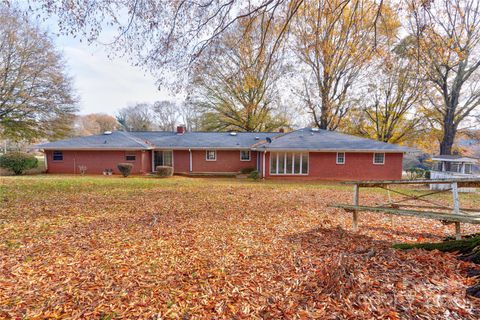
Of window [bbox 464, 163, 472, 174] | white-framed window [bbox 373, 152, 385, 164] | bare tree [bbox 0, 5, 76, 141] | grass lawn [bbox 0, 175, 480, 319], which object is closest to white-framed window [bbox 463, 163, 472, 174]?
window [bbox 464, 163, 472, 174]

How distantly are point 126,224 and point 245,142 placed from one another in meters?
15.6

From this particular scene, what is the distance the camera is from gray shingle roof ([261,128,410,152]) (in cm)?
1746

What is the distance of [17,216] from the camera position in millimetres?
6301

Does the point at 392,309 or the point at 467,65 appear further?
the point at 467,65

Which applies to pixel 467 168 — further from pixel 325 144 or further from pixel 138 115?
pixel 138 115

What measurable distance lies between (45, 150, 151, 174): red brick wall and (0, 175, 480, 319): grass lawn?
1212cm

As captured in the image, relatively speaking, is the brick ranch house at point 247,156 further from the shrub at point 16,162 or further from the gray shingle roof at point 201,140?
the shrub at point 16,162

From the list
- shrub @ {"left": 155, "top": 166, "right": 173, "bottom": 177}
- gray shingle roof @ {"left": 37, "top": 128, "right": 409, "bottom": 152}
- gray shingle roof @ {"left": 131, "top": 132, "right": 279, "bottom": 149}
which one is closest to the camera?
shrub @ {"left": 155, "top": 166, "right": 173, "bottom": 177}

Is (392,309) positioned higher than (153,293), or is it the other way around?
(392,309)

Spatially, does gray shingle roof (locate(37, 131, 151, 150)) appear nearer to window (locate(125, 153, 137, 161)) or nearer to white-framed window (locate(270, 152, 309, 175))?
window (locate(125, 153, 137, 161))

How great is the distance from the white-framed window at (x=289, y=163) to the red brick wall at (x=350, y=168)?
0.31 m

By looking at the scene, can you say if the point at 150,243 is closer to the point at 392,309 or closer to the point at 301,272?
the point at 301,272

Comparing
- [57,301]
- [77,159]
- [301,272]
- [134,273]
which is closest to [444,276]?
[301,272]

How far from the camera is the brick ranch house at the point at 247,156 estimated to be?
17891 mm
